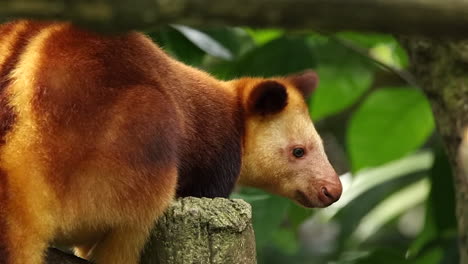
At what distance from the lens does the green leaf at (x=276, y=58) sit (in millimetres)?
4648

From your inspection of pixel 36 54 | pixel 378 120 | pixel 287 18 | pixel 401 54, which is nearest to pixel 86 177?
pixel 36 54

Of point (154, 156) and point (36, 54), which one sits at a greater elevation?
point (36, 54)

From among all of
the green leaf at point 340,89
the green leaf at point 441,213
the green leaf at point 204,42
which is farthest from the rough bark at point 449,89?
the green leaf at point 441,213

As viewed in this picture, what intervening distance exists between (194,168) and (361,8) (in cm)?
221

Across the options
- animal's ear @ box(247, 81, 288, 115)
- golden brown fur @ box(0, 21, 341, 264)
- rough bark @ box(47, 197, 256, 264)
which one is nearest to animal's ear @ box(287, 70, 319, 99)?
animal's ear @ box(247, 81, 288, 115)

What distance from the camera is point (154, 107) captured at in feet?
7.76

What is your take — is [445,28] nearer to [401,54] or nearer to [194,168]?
[194,168]

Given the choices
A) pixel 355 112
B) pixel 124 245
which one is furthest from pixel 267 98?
pixel 355 112

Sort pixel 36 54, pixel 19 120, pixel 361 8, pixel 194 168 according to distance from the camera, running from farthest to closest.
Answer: pixel 194 168
pixel 36 54
pixel 19 120
pixel 361 8

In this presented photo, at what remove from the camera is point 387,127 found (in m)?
4.99

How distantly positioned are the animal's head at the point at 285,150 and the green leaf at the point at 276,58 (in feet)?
3.05

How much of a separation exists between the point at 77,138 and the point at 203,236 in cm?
47

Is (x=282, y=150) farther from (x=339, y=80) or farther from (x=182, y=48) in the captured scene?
(x=339, y=80)

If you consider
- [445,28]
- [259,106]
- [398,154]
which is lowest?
[398,154]
